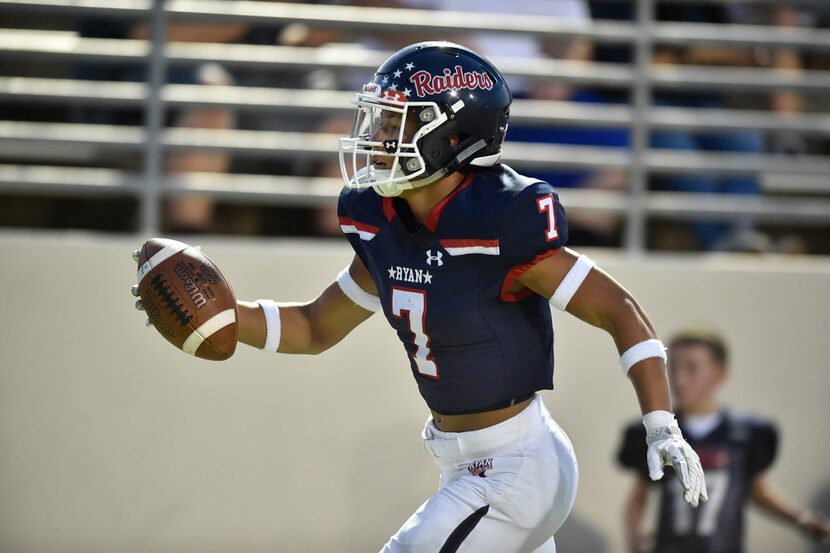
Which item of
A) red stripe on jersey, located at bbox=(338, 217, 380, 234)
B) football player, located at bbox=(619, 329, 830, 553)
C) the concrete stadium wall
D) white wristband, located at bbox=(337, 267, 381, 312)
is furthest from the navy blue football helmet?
football player, located at bbox=(619, 329, 830, 553)

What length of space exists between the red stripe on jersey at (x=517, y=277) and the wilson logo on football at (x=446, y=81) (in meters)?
0.48

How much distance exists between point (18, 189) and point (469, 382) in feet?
9.01

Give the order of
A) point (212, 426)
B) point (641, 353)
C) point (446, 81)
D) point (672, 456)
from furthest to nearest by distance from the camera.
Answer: point (212, 426), point (446, 81), point (641, 353), point (672, 456)

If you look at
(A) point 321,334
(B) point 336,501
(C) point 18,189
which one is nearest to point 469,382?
(A) point 321,334

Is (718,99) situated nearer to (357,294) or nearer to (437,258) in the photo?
(357,294)

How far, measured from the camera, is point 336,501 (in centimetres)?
470

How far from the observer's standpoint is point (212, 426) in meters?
4.68

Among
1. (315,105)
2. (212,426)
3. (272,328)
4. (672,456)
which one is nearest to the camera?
(672,456)

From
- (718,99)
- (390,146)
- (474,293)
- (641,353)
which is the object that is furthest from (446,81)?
(718,99)

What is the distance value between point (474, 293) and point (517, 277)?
11cm

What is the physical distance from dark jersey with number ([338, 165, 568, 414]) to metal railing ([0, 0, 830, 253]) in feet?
6.72

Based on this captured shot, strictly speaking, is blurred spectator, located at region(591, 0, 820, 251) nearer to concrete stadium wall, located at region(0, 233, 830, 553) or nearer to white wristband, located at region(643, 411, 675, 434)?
concrete stadium wall, located at region(0, 233, 830, 553)

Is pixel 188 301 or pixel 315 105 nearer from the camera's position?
pixel 188 301

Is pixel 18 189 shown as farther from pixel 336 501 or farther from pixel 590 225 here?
pixel 590 225
